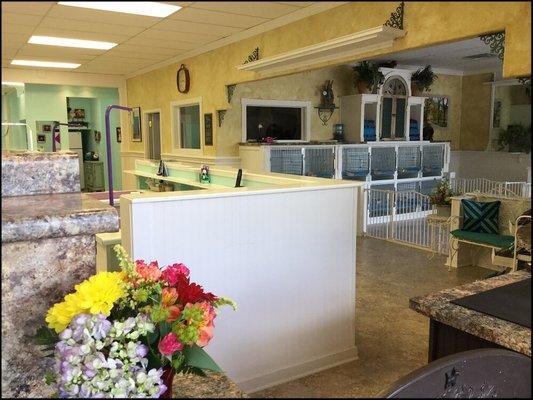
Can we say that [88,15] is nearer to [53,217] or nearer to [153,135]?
[53,217]

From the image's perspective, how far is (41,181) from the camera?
99 centimetres

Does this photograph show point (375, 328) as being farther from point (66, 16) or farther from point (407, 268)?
point (66, 16)

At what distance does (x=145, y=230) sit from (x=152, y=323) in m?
1.28

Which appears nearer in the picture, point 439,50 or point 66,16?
point 66,16

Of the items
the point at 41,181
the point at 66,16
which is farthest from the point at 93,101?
the point at 66,16

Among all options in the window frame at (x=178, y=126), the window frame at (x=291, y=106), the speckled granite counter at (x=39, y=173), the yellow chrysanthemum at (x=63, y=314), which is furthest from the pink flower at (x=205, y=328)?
the window frame at (x=291, y=106)

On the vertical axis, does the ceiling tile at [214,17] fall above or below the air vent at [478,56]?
below

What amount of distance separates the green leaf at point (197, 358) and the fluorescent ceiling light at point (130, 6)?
63cm

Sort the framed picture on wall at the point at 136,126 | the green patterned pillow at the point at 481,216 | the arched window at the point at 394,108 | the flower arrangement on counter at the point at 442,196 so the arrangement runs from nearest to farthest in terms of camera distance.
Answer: the green patterned pillow at the point at 481,216 < the flower arrangement on counter at the point at 442,196 < the arched window at the point at 394,108 < the framed picture on wall at the point at 136,126

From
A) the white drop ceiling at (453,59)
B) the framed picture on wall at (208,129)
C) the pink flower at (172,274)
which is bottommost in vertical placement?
the pink flower at (172,274)

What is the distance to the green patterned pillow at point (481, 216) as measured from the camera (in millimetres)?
4336

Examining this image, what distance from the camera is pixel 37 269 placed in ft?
2.85

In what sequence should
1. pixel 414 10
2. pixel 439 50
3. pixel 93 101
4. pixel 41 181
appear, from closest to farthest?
pixel 414 10, pixel 41 181, pixel 439 50, pixel 93 101

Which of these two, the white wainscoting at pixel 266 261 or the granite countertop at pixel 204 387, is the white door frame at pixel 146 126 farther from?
the granite countertop at pixel 204 387
